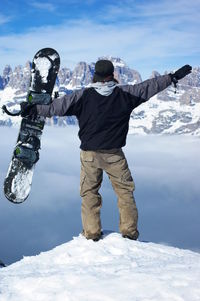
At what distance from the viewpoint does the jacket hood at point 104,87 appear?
23.1ft

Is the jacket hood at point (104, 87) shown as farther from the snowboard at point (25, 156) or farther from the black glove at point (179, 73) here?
the snowboard at point (25, 156)

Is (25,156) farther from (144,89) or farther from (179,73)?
(179,73)

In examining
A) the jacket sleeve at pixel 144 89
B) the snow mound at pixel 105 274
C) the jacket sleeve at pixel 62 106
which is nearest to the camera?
the snow mound at pixel 105 274

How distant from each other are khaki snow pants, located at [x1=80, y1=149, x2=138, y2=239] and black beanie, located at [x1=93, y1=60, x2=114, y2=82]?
1133 millimetres

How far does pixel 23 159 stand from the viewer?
844cm

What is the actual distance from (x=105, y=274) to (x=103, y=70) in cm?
315

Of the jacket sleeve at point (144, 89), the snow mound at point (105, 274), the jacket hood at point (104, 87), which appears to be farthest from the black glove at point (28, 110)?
the snow mound at point (105, 274)

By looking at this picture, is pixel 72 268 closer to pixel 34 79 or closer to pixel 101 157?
pixel 101 157

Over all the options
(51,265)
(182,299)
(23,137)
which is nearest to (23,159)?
(23,137)

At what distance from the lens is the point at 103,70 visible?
23.1ft

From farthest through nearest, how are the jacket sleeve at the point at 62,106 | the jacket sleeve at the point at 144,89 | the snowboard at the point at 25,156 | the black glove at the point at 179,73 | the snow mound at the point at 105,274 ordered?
the snowboard at the point at 25,156 < the black glove at the point at 179,73 < the jacket sleeve at the point at 144,89 < the jacket sleeve at the point at 62,106 < the snow mound at the point at 105,274

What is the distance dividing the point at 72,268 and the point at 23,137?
3.32m

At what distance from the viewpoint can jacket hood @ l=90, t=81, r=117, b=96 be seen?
7.05 m

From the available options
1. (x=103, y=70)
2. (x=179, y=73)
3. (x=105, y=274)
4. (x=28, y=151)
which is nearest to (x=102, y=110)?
(x=103, y=70)
